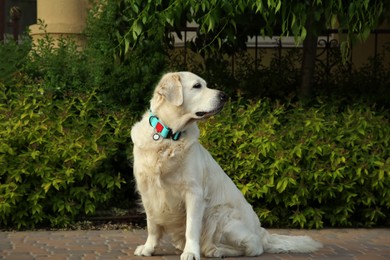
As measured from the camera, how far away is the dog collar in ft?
20.3

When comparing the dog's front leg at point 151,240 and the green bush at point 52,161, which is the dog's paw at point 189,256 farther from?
the green bush at point 52,161

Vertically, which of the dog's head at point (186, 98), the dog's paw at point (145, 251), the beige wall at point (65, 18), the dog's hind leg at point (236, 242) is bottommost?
the dog's paw at point (145, 251)

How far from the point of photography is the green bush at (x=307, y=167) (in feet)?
27.3

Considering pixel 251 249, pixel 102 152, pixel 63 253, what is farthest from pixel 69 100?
pixel 251 249

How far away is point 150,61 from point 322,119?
2121 mm

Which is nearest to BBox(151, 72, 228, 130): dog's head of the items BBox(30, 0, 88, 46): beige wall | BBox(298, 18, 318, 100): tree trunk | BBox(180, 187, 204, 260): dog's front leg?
BBox(180, 187, 204, 260): dog's front leg

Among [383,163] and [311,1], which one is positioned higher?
[311,1]

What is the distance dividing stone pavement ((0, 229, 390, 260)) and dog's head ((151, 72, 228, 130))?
1209 millimetres

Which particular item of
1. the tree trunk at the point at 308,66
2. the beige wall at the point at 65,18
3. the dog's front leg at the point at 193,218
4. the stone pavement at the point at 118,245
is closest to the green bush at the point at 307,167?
the stone pavement at the point at 118,245

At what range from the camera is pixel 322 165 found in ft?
27.5

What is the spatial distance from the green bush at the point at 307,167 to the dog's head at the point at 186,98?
229cm

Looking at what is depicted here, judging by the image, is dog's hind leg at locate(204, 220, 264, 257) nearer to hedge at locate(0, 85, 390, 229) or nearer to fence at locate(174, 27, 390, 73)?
hedge at locate(0, 85, 390, 229)

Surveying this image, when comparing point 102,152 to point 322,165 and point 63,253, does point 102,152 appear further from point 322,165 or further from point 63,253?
point 322,165

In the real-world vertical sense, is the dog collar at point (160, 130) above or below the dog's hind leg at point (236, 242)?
above
